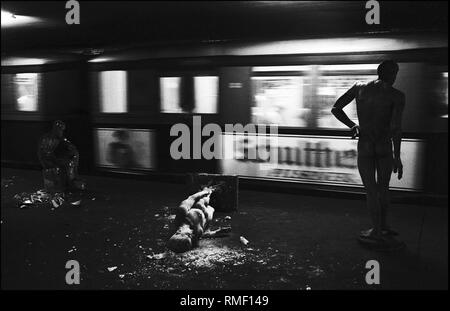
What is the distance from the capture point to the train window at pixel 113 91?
803 cm

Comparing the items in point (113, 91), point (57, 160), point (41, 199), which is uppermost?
point (113, 91)

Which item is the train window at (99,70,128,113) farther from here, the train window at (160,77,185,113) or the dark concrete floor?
the dark concrete floor

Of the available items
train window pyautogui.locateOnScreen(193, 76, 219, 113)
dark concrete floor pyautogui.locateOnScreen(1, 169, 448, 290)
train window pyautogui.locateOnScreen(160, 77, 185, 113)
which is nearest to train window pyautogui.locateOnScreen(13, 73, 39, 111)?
dark concrete floor pyautogui.locateOnScreen(1, 169, 448, 290)

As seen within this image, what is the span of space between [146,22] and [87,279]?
5018 millimetres

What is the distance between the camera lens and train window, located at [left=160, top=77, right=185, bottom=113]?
7.55 metres

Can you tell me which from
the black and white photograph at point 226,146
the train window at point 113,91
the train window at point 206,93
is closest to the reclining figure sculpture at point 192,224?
the black and white photograph at point 226,146

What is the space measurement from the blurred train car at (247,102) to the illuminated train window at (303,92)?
0.02 metres

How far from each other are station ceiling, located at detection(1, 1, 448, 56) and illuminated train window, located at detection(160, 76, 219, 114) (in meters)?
0.69

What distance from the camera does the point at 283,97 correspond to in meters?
6.84

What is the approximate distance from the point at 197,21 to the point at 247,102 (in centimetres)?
166

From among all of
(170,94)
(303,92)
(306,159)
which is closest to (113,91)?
(170,94)

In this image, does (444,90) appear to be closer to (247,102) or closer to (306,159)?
(306,159)

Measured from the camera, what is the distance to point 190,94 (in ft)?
24.4

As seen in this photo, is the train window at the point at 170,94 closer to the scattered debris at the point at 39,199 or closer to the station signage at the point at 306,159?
the station signage at the point at 306,159
